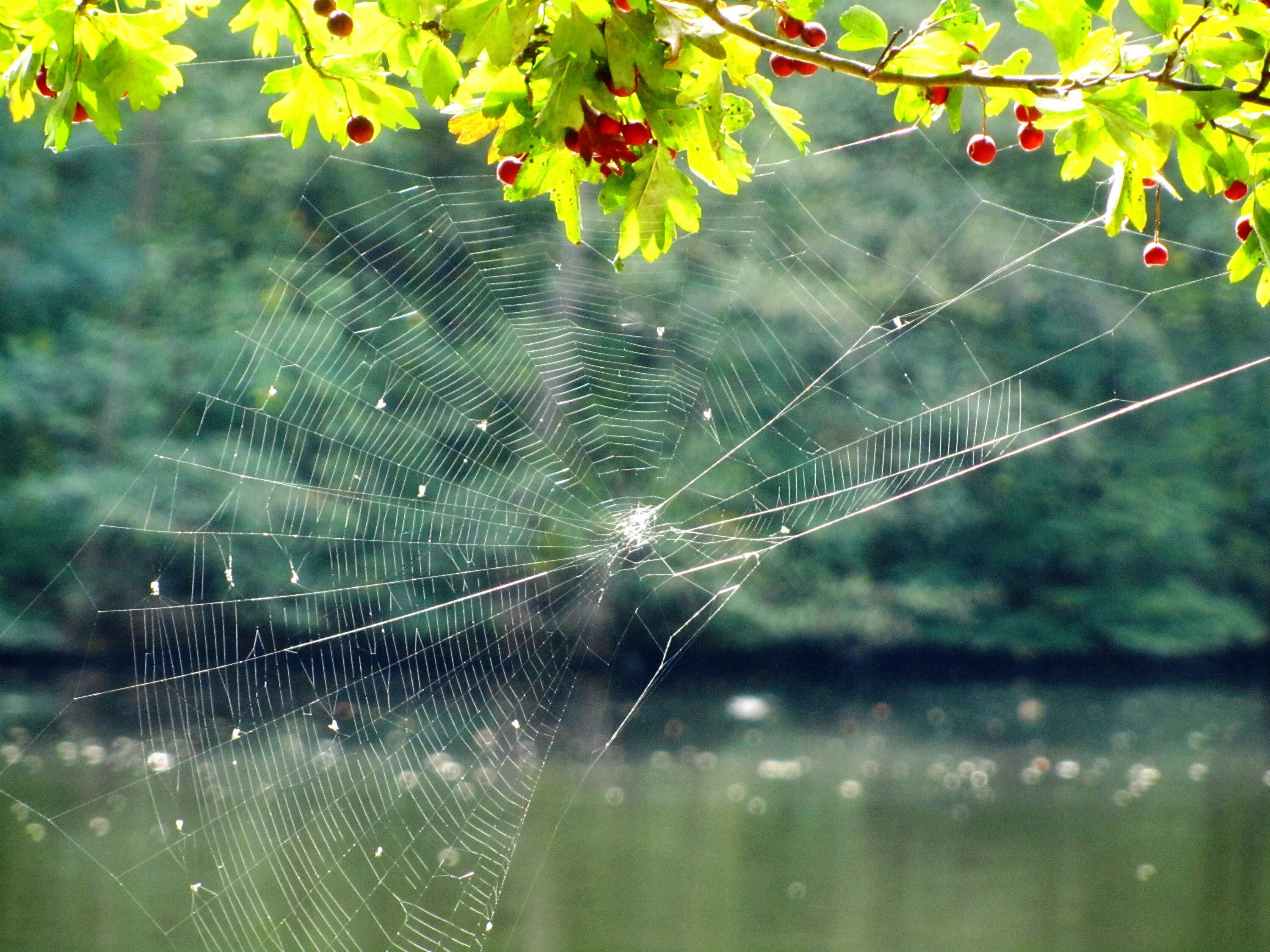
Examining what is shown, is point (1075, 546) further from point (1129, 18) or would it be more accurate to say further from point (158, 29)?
point (158, 29)

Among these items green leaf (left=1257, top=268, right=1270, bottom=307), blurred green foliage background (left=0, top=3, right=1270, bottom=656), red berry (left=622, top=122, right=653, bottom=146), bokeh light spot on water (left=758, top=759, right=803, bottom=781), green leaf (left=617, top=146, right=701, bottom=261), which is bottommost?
bokeh light spot on water (left=758, top=759, right=803, bottom=781)

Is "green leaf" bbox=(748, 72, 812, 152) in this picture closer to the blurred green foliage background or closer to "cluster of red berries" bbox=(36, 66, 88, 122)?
"cluster of red berries" bbox=(36, 66, 88, 122)

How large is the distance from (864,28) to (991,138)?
1.41ft

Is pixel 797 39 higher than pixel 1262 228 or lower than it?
higher

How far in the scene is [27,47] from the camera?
1.98 m

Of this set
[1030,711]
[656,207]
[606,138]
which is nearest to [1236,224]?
[656,207]

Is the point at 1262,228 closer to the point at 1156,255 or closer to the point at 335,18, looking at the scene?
the point at 1156,255

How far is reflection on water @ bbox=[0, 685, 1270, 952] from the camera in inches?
243

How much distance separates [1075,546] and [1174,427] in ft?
6.10

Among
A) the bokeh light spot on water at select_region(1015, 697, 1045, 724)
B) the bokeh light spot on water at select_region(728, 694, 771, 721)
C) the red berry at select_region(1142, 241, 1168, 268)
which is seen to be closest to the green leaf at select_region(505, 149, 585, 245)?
the red berry at select_region(1142, 241, 1168, 268)

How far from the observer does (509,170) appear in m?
2.11

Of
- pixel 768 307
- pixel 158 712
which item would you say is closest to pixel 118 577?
pixel 158 712

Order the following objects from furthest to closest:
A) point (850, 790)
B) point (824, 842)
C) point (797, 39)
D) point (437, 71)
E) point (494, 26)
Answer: point (850, 790) < point (824, 842) < point (797, 39) < point (437, 71) < point (494, 26)

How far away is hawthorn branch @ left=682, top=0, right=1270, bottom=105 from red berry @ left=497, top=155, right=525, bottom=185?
0.40m
